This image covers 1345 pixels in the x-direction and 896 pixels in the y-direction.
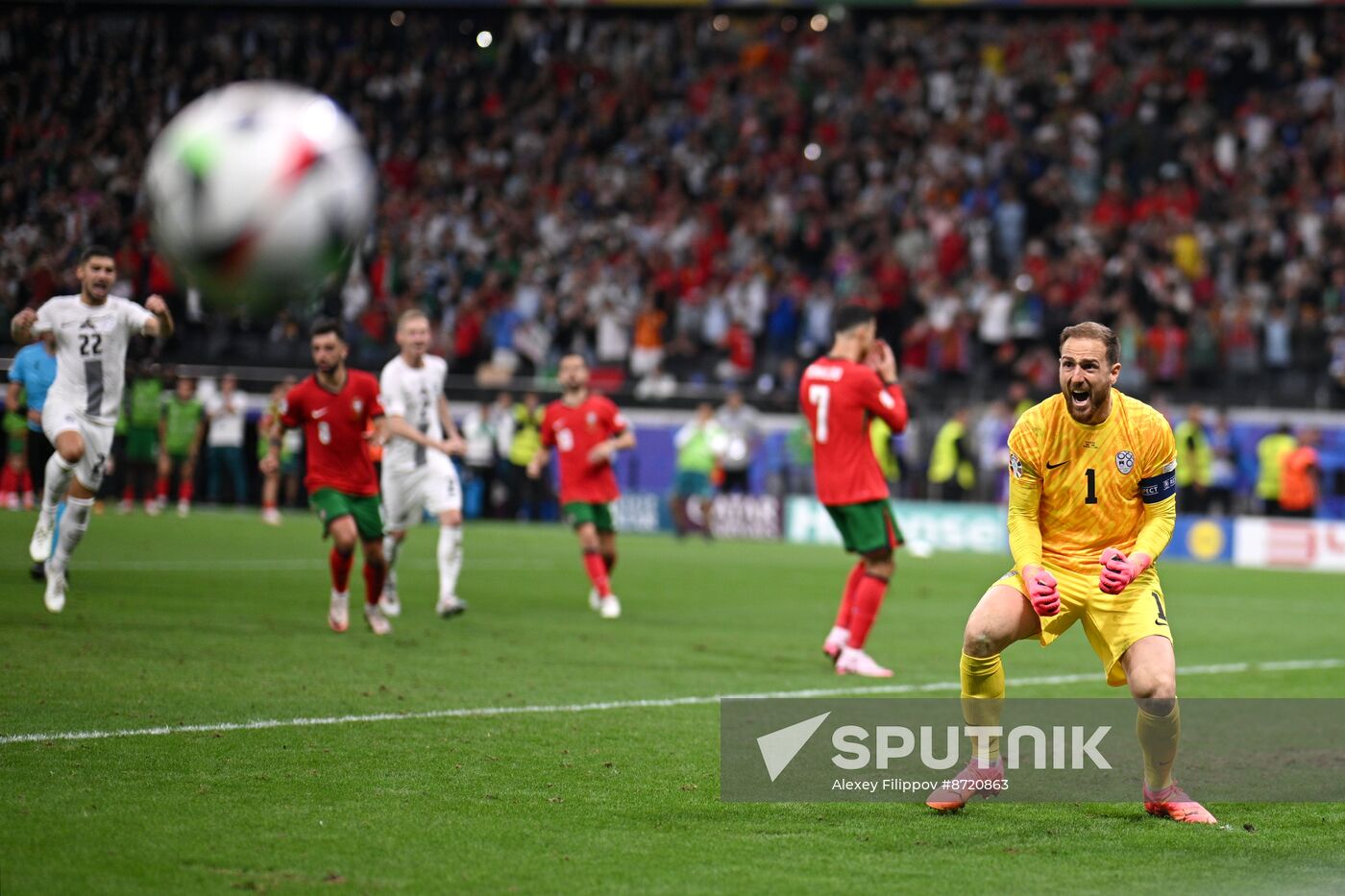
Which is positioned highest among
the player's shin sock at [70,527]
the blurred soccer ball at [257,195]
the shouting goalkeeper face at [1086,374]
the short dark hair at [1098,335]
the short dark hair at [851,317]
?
the blurred soccer ball at [257,195]

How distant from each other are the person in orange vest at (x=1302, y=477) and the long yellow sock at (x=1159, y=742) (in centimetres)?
1949

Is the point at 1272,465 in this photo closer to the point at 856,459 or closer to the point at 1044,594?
the point at 856,459

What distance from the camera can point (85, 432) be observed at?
11.6m

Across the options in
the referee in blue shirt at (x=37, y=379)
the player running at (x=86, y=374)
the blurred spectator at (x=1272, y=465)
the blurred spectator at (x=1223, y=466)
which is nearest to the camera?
the player running at (x=86, y=374)

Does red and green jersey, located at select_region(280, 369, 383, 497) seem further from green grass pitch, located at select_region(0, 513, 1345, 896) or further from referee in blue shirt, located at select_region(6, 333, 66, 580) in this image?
referee in blue shirt, located at select_region(6, 333, 66, 580)

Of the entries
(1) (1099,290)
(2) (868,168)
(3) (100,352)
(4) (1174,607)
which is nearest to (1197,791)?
(3) (100,352)

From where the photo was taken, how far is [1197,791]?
720 cm

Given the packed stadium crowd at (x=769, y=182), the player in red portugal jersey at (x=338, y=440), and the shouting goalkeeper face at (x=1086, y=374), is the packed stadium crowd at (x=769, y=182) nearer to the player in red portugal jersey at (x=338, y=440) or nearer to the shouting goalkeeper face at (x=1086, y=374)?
the player in red portugal jersey at (x=338, y=440)

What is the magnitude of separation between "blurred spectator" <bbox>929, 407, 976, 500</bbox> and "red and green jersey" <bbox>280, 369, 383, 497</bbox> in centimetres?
1597

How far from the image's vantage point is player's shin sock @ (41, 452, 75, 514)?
1159 centimetres

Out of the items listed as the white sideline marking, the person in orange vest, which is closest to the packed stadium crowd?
the person in orange vest

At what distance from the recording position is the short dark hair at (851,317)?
11.1m

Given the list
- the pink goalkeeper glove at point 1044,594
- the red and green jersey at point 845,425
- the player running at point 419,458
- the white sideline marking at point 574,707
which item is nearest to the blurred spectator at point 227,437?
the player running at point 419,458

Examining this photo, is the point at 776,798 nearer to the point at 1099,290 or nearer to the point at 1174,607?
the point at 1174,607
